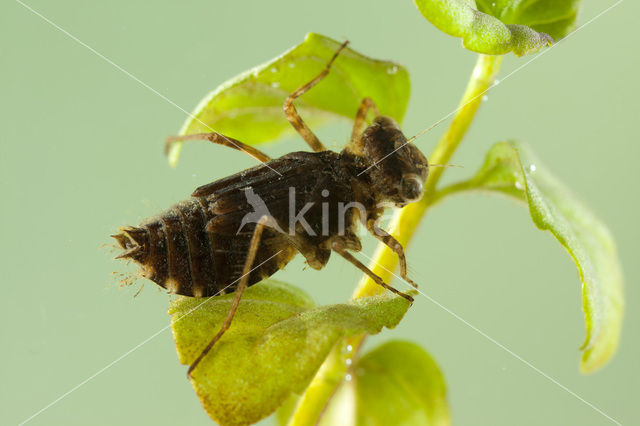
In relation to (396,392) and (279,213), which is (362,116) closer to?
(279,213)

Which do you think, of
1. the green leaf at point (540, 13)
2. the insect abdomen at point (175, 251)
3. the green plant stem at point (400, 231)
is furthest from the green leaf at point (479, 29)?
the insect abdomen at point (175, 251)

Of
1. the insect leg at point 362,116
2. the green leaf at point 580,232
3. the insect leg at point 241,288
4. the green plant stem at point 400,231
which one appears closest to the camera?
the insect leg at point 241,288

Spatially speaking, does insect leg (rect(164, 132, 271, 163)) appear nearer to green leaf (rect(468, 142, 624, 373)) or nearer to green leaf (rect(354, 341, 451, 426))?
green leaf (rect(468, 142, 624, 373))

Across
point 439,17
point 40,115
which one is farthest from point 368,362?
point 40,115

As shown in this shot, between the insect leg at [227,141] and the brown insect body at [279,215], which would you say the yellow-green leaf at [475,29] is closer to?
the brown insect body at [279,215]

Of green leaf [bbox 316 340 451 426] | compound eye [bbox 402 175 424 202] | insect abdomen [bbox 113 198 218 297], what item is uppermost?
compound eye [bbox 402 175 424 202]

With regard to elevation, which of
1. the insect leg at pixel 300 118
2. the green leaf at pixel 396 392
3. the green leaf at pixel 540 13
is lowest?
the green leaf at pixel 396 392

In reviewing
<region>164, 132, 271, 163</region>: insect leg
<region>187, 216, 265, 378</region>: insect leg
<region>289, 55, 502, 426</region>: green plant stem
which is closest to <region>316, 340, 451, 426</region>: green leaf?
<region>289, 55, 502, 426</region>: green plant stem
